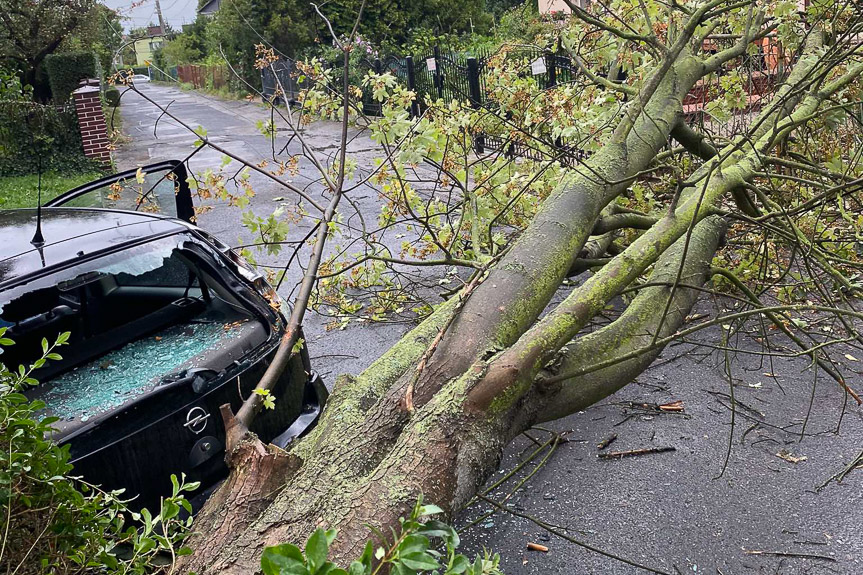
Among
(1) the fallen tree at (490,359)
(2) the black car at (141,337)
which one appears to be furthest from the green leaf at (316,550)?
(2) the black car at (141,337)

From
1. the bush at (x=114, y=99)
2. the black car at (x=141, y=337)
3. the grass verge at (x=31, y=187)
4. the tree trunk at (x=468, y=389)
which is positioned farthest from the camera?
the grass verge at (x=31, y=187)

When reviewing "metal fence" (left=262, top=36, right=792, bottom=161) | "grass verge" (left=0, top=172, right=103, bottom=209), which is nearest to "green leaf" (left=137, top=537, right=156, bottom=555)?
"metal fence" (left=262, top=36, right=792, bottom=161)

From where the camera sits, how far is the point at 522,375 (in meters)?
2.43

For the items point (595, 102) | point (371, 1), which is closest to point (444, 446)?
point (595, 102)

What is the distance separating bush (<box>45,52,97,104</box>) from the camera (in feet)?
56.2

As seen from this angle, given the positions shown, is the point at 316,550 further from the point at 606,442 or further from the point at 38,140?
the point at 38,140

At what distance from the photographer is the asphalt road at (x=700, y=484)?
10.6ft

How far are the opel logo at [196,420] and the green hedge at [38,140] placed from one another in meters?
14.1

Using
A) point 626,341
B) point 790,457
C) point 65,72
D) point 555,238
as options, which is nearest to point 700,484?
point 790,457

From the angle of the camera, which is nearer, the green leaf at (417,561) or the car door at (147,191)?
the green leaf at (417,561)

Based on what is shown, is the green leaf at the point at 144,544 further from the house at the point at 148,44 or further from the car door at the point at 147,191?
the house at the point at 148,44

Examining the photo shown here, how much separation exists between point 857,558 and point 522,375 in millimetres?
1774

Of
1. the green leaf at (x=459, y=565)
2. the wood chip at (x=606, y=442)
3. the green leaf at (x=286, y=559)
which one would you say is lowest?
the wood chip at (x=606, y=442)

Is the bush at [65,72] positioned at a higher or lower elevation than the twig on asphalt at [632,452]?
higher
